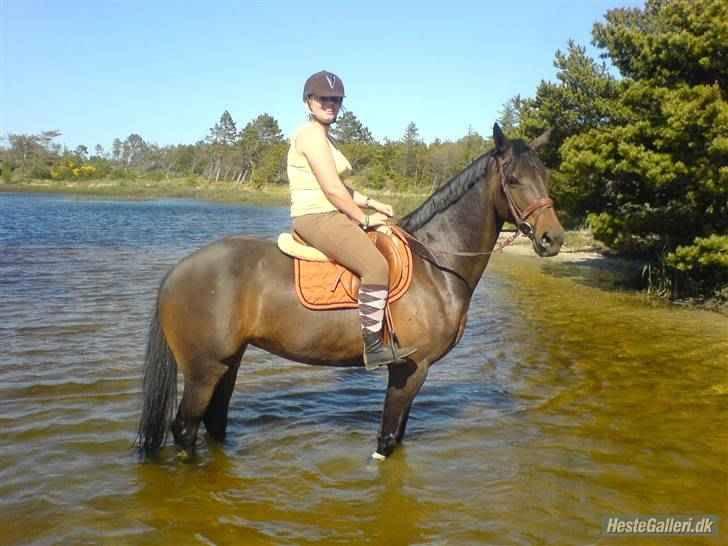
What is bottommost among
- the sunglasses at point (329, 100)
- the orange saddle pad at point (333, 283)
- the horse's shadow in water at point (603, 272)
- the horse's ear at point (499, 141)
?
the horse's shadow in water at point (603, 272)

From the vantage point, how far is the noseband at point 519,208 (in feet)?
15.0

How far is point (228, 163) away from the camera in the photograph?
10912cm

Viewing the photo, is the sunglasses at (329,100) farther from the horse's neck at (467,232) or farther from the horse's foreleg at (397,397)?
the horse's foreleg at (397,397)

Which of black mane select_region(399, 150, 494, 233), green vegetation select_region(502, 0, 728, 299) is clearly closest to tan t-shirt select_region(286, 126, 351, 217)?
black mane select_region(399, 150, 494, 233)

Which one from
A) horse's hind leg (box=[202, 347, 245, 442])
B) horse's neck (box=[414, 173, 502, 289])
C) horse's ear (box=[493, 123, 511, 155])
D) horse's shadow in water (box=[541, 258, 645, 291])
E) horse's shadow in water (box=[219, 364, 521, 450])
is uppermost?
horse's ear (box=[493, 123, 511, 155])

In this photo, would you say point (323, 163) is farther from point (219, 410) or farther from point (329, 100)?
point (219, 410)

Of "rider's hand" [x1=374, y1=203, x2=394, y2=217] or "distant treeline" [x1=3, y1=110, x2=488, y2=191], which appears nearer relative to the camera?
"rider's hand" [x1=374, y1=203, x2=394, y2=217]

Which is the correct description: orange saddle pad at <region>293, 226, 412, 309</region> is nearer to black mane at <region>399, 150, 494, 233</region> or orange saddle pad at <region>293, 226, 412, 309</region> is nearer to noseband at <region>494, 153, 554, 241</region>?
black mane at <region>399, 150, 494, 233</region>

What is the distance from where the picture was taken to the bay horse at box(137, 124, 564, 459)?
15.4 feet

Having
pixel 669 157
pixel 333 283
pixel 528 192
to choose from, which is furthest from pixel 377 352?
pixel 669 157

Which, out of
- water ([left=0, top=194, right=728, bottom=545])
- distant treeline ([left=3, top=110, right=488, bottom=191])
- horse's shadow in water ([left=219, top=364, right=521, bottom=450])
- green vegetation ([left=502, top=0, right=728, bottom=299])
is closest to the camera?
water ([left=0, top=194, right=728, bottom=545])

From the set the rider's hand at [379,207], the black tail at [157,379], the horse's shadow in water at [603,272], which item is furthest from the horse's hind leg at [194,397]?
the horse's shadow in water at [603,272]

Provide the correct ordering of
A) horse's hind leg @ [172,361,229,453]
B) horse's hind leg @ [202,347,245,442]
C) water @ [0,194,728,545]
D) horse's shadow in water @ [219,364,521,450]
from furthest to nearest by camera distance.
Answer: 1. horse's shadow in water @ [219,364,521,450]
2. horse's hind leg @ [202,347,245,442]
3. horse's hind leg @ [172,361,229,453]
4. water @ [0,194,728,545]

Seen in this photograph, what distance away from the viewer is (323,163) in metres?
4.42
